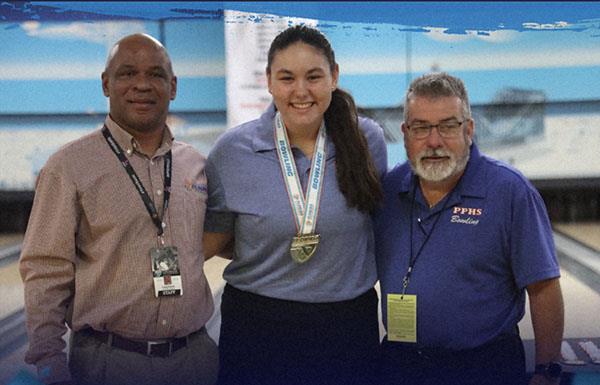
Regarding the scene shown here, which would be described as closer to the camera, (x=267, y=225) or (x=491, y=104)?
(x=267, y=225)

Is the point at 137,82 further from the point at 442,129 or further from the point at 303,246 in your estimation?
the point at 442,129

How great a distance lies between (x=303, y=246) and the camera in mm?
1869

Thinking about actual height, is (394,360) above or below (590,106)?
below

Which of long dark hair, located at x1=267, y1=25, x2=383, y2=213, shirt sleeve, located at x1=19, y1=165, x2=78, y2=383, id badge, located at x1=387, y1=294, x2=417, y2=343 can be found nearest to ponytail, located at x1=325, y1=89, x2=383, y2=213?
long dark hair, located at x1=267, y1=25, x2=383, y2=213

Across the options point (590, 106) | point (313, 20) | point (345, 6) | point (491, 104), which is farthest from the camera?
point (491, 104)

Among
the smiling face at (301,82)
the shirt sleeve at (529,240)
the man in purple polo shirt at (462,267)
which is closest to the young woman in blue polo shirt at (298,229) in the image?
the smiling face at (301,82)

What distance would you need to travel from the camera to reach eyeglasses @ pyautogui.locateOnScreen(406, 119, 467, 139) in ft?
6.34

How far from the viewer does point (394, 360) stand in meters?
2.00

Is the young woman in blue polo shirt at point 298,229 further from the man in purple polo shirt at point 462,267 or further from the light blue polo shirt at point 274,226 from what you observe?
the man in purple polo shirt at point 462,267

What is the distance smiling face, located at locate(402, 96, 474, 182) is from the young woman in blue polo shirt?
143 mm

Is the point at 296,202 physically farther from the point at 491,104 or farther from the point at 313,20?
the point at 491,104

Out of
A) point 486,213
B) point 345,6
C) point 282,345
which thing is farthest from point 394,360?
point 345,6

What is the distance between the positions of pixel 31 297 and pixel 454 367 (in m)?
1.13

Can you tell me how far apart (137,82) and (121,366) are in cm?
72
